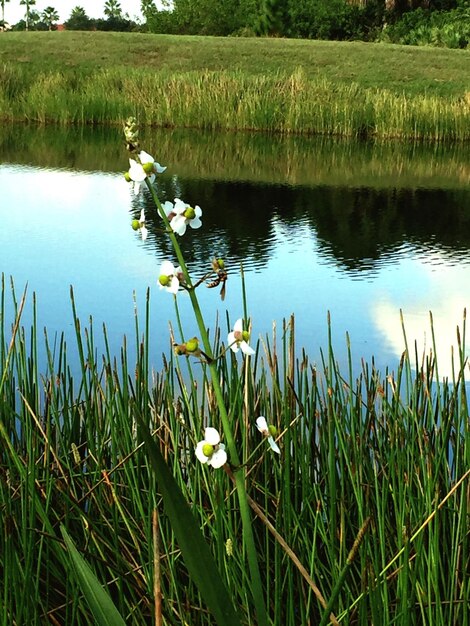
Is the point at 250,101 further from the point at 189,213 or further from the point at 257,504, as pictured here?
the point at 189,213

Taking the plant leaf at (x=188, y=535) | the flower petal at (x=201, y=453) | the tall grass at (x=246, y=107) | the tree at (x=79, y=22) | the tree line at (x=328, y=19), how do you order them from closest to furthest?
the plant leaf at (x=188, y=535) < the flower petal at (x=201, y=453) < the tall grass at (x=246, y=107) < the tree line at (x=328, y=19) < the tree at (x=79, y=22)

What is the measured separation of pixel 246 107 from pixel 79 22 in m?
Answer: 41.2

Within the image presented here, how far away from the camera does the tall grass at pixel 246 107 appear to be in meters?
11.6

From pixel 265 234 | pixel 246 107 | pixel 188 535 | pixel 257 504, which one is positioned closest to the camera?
pixel 188 535

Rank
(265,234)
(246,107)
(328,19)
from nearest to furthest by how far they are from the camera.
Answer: (265,234) → (246,107) → (328,19)

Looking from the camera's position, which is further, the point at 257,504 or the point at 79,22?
the point at 79,22

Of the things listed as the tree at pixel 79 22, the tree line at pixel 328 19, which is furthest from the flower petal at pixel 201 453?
the tree at pixel 79 22

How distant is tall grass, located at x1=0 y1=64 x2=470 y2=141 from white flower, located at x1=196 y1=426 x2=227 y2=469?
1096 centimetres

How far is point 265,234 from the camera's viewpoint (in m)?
6.74

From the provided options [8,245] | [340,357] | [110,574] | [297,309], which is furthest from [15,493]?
[8,245]

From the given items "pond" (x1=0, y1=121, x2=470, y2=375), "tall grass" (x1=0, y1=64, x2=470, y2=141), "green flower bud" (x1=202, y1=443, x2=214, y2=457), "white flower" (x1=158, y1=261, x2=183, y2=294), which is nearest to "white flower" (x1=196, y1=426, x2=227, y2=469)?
"green flower bud" (x1=202, y1=443, x2=214, y2=457)

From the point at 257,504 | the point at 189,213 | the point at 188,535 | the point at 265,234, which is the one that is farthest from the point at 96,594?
the point at 265,234

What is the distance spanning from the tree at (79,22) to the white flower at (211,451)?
51.0 metres

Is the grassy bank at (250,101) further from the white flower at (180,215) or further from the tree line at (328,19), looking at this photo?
the white flower at (180,215)
